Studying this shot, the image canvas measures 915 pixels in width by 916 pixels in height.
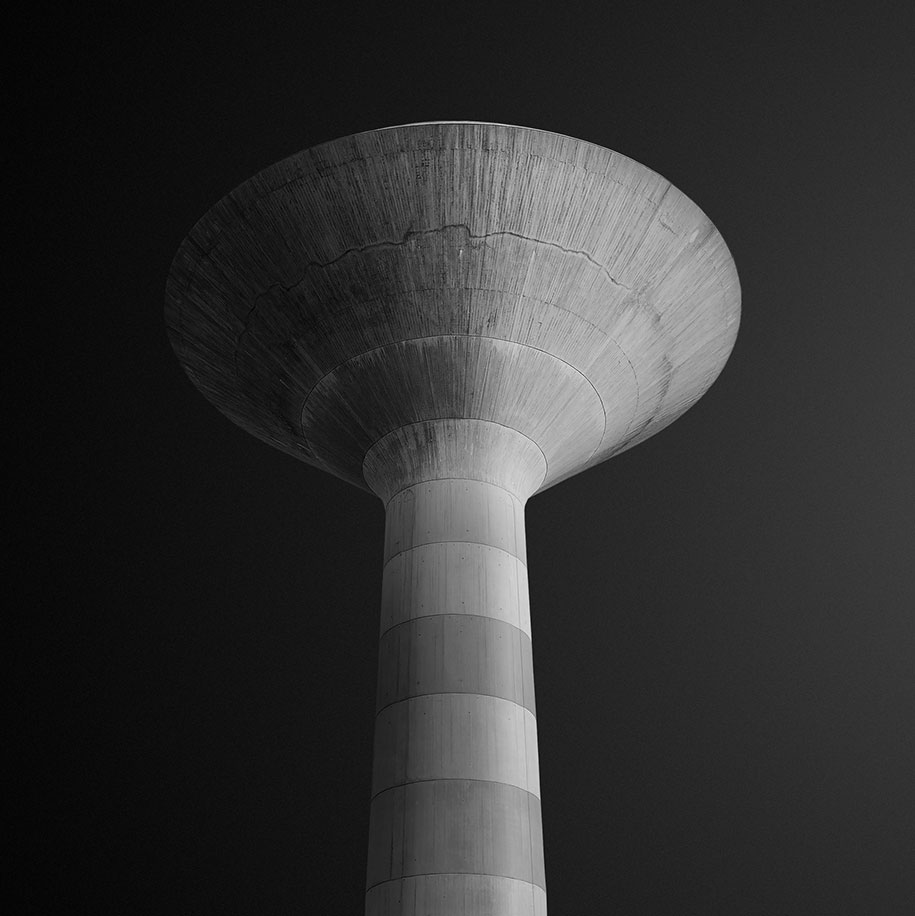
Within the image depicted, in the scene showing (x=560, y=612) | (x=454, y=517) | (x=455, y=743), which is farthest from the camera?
(x=560, y=612)

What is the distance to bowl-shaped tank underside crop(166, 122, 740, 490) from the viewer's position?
1333 centimetres

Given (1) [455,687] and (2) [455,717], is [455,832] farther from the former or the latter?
(1) [455,687]

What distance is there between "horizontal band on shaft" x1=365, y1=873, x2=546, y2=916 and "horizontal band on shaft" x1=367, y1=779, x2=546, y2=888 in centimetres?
7

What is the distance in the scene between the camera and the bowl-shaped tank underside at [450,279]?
1333 centimetres

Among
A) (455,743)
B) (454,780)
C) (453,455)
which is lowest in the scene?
(454,780)

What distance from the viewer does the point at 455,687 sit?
12047 mm

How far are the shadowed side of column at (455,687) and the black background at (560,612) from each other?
9665 mm

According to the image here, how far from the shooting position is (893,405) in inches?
922

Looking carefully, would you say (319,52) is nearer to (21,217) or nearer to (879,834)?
(21,217)

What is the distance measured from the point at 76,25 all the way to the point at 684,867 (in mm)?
20730

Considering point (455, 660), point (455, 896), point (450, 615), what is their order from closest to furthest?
point (455, 896)
point (455, 660)
point (450, 615)

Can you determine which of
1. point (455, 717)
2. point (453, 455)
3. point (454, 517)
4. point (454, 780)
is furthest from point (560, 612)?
point (454, 780)

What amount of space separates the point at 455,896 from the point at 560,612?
1443 centimetres

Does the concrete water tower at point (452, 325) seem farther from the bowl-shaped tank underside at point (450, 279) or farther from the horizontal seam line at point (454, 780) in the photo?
the horizontal seam line at point (454, 780)
